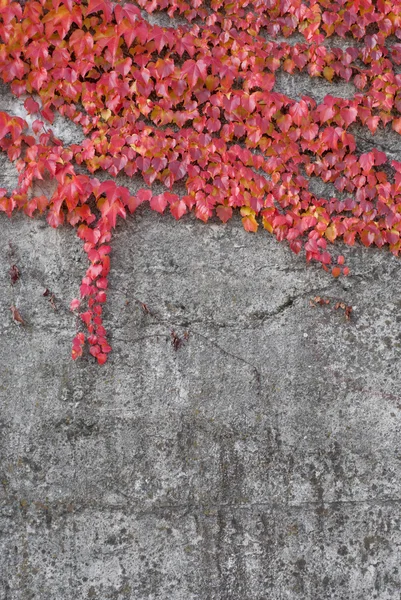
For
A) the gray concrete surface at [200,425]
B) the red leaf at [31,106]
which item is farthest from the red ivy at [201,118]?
the gray concrete surface at [200,425]

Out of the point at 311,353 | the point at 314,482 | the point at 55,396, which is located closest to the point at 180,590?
the point at 314,482

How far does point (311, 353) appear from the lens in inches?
103

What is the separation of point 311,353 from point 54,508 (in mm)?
1314

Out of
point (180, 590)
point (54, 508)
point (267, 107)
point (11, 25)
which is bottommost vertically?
point (180, 590)

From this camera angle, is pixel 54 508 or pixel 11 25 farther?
pixel 11 25

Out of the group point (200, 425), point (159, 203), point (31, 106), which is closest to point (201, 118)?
point (159, 203)

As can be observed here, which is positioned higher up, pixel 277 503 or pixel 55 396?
pixel 55 396

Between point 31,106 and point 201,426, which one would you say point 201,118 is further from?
point 201,426

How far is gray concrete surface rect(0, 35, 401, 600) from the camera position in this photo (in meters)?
2.46

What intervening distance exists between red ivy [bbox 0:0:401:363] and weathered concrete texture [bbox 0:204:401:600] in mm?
113

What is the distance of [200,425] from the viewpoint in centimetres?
255

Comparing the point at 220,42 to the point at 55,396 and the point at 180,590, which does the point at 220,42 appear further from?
the point at 180,590

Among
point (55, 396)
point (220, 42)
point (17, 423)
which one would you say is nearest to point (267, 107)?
point (220, 42)

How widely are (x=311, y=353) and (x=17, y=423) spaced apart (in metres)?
1.34
